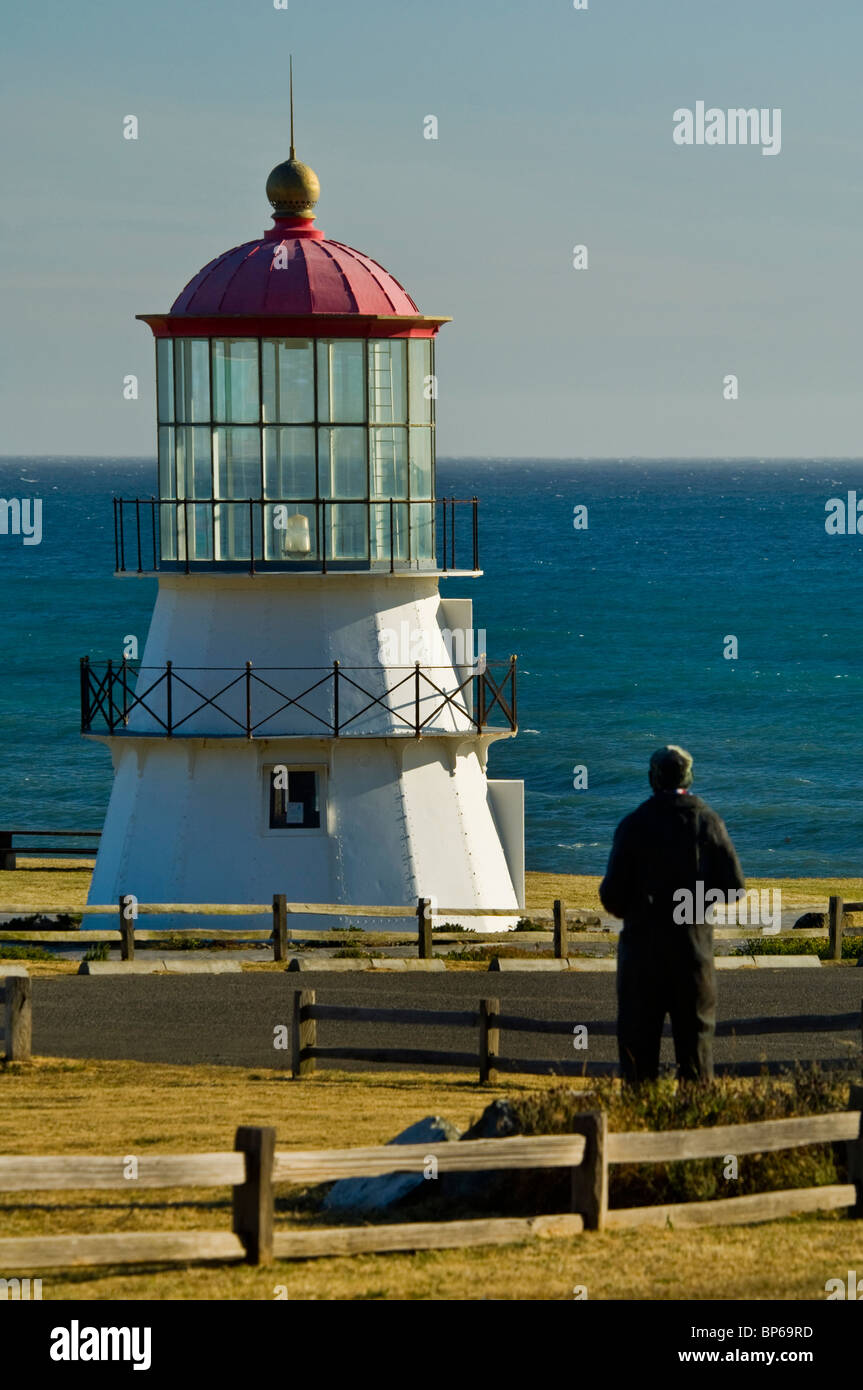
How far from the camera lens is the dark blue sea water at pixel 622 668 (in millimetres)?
56906

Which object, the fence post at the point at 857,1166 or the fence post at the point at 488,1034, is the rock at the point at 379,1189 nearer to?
the fence post at the point at 857,1166

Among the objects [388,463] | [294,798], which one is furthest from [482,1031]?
[388,463]

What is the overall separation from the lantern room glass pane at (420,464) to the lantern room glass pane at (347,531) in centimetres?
78

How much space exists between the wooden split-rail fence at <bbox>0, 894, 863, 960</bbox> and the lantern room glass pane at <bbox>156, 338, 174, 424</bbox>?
A: 18.1ft

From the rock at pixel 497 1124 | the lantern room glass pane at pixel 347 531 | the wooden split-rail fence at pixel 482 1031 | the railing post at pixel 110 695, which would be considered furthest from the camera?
the railing post at pixel 110 695

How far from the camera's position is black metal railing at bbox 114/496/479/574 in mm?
25312

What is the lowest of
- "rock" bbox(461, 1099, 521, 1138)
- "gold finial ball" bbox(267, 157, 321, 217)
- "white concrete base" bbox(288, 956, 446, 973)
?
"white concrete base" bbox(288, 956, 446, 973)

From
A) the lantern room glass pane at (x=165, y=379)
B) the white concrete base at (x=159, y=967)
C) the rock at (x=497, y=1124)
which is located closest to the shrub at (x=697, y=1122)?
the rock at (x=497, y=1124)

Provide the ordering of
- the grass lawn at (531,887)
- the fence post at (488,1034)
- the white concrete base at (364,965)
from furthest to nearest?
the grass lawn at (531,887) → the white concrete base at (364,965) → the fence post at (488,1034)

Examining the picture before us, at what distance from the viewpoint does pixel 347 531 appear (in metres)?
25.5

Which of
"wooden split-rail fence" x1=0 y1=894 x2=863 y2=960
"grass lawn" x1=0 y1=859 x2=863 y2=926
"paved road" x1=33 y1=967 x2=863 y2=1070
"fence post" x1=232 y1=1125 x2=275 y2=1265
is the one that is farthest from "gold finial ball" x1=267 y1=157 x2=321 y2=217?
"fence post" x1=232 y1=1125 x2=275 y2=1265

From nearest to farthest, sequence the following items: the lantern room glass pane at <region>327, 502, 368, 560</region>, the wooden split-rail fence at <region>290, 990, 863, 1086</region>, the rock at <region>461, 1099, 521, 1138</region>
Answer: the rock at <region>461, 1099, 521, 1138</region> → the wooden split-rail fence at <region>290, 990, 863, 1086</region> → the lantern room glass pane at <region>327, 502, 368, 560</region>

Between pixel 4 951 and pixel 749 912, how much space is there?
918cm

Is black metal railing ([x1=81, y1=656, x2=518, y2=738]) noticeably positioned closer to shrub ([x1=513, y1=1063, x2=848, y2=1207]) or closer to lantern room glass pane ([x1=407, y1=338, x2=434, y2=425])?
lantern room glass pane ([x1=407, y1=338, x2=434, y2=425])
